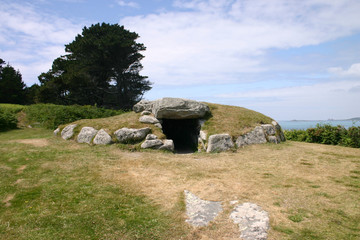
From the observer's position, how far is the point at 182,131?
57.0 feet

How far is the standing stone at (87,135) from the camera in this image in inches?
508

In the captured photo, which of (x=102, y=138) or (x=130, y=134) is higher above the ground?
(x=130, y=134)

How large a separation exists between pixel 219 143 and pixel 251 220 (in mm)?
6974

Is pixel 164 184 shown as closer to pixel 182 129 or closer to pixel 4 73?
pixel 182 129

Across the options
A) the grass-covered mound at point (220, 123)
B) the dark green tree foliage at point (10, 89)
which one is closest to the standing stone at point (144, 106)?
the grass-covered mound at point (220, 123)

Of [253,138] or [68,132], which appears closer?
[253,138]

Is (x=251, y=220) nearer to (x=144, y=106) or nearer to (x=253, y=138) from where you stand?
(x=253, y=138)

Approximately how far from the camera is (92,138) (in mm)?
12836

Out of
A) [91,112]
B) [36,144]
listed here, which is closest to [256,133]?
[36,144]

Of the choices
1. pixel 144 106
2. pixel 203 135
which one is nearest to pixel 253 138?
pixel 203 135

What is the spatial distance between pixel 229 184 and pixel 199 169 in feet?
6.00

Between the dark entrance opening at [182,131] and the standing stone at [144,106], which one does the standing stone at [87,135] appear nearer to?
the standing stone at [144,106]

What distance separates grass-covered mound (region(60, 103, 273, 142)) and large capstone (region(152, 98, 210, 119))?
2.85 feet

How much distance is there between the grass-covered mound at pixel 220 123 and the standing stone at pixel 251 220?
282 inches
